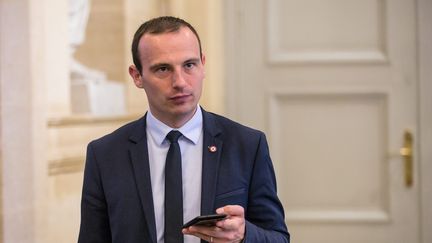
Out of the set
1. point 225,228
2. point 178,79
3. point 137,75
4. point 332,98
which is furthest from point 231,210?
point 332,98

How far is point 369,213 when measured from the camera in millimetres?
3549

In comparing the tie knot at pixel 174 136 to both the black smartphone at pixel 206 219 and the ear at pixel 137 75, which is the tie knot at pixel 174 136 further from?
the black smartphone at pixel 206 219

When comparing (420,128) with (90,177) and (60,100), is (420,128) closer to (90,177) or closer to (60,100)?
(60,100)

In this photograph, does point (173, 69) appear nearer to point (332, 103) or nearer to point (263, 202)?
point (263, 202)

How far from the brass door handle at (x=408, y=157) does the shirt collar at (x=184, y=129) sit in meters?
2.15

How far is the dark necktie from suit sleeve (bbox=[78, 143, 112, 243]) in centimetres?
15

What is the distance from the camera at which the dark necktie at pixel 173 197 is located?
1.48 metres

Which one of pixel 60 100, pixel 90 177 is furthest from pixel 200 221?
pixel 60 100

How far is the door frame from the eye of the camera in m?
3.49

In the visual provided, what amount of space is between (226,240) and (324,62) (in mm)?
2276

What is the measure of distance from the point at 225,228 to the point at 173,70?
0.35m

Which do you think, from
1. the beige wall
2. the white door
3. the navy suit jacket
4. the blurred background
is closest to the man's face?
the navy suit jacket

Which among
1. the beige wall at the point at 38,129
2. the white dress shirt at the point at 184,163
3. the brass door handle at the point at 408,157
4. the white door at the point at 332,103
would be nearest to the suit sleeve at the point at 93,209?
the white dress shirt at the point at 184,163

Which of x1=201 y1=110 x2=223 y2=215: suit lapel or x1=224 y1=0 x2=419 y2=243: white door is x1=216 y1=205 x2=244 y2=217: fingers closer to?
x1=201 y1=110 x2=223 y2=215: suit lapel
